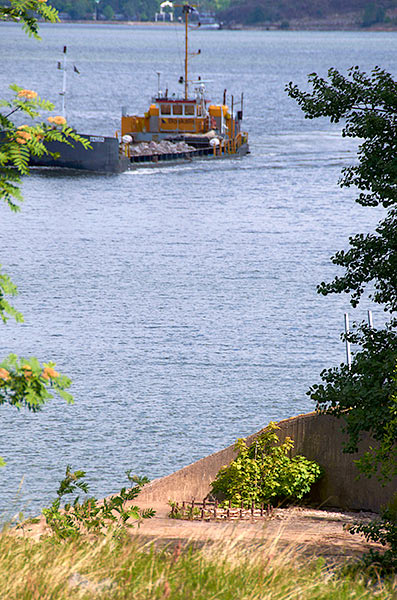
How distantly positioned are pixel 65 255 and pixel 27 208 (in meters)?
16.8

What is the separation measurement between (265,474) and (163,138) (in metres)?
69.8

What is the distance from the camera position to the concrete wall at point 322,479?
18.9 m

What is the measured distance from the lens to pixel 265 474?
61.9 ft

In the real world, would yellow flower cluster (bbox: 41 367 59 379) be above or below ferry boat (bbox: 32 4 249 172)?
below

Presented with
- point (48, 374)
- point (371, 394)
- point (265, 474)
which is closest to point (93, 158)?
point (265, 474)

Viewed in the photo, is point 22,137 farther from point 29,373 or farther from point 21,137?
point 29,373

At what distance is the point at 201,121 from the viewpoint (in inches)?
3391

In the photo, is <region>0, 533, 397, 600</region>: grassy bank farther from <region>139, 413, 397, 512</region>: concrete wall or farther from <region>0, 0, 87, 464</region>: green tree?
<region>139, 413, 397, 512</region>: concrete wall

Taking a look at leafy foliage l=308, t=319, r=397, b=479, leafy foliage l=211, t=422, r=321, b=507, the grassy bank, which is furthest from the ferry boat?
the grassy bank

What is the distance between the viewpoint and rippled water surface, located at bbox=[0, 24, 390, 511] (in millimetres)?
27203

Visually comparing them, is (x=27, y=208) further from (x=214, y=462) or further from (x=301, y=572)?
(x=301, y=572)

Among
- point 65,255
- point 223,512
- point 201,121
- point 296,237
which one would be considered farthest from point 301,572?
point 201,121

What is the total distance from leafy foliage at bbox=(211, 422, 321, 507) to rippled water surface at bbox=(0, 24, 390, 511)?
5.27 meters

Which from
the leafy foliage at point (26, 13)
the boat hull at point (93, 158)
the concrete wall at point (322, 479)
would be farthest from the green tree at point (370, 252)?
the boat hull at point (93, 158)
